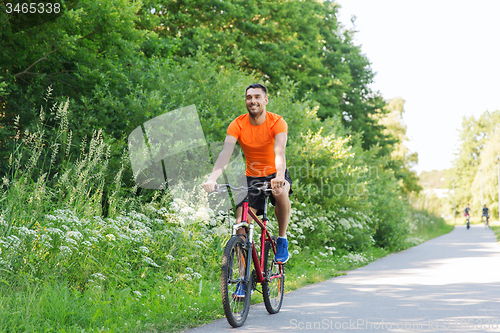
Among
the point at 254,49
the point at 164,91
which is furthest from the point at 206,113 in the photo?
the point at 254,49

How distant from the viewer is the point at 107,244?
577 centimetres

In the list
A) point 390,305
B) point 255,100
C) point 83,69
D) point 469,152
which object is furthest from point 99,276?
point 469,152

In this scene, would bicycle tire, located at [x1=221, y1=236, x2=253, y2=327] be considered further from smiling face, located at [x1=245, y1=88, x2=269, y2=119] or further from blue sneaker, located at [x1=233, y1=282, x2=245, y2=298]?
smiling face, located at [x1=245, y1=88, x2=269, y2=119]

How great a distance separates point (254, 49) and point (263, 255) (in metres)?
17.4

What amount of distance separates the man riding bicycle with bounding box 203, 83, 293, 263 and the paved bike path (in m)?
1.15

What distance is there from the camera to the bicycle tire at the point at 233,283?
14.3ft

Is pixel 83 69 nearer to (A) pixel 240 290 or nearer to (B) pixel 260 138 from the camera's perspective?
(B) pixel 260 138

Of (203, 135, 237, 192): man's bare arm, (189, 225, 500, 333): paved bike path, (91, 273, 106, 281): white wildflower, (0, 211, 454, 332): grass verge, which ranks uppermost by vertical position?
(203, 135, 237, 192): man's bare arm

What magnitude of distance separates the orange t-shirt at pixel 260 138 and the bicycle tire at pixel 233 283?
0.83 metres

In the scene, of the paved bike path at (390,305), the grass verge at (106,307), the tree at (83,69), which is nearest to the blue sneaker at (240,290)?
the paved bike path at (390,305)

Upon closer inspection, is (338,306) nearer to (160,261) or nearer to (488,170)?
(160,261)

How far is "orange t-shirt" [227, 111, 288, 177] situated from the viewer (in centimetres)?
488

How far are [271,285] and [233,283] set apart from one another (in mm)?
814

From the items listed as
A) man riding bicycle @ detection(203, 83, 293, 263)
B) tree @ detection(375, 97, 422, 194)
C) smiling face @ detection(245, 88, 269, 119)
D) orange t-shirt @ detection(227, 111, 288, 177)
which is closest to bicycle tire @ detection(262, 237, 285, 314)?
man riding bicycle @ detection(203, 83, 293, 263)
